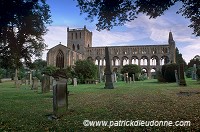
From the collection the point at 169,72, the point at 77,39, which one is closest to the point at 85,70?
the point at 169,72

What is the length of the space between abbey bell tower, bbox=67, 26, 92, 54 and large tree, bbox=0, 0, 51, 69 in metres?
74.7

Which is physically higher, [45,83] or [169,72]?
[169,72]

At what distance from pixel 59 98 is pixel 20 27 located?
264 inches

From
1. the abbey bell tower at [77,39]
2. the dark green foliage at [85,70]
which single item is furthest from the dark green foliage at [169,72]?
the abbey bell tower at [77,39]

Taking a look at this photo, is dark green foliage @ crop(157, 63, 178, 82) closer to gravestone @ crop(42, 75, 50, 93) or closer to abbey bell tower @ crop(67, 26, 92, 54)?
gravestone @ crop(42, 75, 50, 93)

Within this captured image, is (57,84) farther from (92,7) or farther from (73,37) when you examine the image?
(73,37)

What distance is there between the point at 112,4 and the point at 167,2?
182cm

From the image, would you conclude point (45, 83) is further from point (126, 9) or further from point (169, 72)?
point (169, 72)

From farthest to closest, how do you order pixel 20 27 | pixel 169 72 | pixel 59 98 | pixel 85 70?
pixel 85 70
pixel 169 72
pixel 20 27
pixel 59 98

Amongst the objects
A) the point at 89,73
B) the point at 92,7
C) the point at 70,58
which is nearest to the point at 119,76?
the point at 89,73

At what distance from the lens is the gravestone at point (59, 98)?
797cm

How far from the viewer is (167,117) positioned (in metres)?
6.96

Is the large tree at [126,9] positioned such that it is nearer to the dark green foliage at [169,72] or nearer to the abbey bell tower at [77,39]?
the dark green foliage at [169,72]

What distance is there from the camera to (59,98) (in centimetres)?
831
